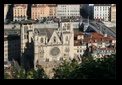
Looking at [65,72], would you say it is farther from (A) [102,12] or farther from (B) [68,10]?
(B) [68,10]

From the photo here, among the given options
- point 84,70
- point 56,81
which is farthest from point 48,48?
point 56,81

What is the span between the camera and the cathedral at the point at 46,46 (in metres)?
9.26

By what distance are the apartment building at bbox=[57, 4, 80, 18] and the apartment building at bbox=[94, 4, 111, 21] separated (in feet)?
3.00

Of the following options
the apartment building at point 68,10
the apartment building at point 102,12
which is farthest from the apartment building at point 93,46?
the apartment building at point 68,10

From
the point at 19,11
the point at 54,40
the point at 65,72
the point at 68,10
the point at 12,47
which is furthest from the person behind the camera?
the point at 68,10

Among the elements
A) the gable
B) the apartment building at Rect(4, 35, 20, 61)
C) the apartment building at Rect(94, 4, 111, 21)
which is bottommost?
the apartment building at Rect(4, 35, 20, 61)

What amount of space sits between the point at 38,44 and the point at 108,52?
75.9 inches

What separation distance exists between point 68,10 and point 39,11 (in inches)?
58.8

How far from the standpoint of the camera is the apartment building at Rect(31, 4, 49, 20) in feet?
54.6

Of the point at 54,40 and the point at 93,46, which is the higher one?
the point at 54,40

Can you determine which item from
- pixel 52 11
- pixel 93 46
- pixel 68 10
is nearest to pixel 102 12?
pixel 68 10

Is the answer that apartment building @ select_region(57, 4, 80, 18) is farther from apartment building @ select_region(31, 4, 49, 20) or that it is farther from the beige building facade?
apartment building @ select_region(31, 4, 49, 20)

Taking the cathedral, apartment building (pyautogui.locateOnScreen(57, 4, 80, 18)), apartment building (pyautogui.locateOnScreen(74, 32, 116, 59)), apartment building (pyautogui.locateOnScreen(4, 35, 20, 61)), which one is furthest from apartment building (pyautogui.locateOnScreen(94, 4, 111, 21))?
the cathedral

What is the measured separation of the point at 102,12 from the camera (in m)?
16.9
